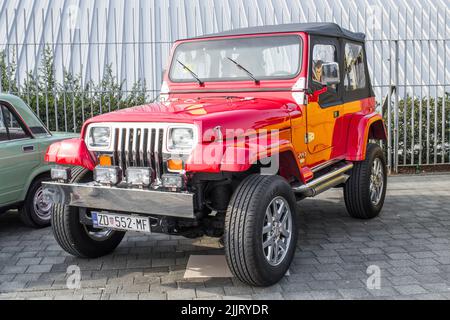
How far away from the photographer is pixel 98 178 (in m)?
4.41

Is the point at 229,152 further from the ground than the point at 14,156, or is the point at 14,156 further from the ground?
the point at 229,152

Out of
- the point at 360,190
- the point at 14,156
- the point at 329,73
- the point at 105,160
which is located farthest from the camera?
the point at 360,190

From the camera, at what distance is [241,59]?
5441mm

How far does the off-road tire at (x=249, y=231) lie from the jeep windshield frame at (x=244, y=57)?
1.53 m

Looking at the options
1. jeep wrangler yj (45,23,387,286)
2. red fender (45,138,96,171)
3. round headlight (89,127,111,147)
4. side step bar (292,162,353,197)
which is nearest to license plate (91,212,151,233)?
jeep wrangler yj (45,23,387,286)

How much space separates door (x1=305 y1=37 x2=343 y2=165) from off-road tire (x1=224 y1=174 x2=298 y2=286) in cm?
130

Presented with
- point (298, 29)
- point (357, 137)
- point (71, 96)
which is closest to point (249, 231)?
point (298, 29)

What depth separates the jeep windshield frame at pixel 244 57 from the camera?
529cm

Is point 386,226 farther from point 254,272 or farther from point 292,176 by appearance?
point 254,272

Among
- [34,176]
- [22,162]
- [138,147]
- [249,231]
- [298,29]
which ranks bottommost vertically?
[249,231]

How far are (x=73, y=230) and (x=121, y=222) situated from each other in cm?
67

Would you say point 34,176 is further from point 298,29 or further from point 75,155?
point 298,29

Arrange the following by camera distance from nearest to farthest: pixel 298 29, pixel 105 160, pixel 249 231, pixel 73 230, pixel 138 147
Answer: pixel 249 231, pixel 138 147, pixel 105 160, pixel 73 230, pixel 298 29
